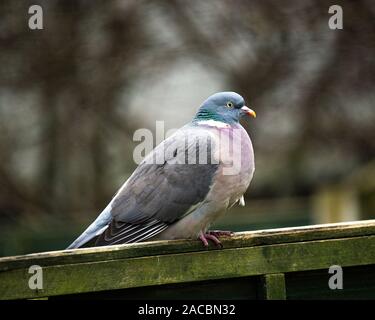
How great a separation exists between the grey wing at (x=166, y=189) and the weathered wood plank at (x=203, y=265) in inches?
46.8

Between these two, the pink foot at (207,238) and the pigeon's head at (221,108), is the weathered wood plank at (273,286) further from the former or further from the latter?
the pigeon's head at (221,108)

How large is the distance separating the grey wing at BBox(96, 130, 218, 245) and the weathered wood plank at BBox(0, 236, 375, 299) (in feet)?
3.90

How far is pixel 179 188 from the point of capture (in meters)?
3.78

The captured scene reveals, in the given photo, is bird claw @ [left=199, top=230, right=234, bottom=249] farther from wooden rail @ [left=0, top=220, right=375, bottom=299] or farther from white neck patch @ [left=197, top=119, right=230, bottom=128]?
white neck patch @ [left=197, top=119, right=230, bottom=128]

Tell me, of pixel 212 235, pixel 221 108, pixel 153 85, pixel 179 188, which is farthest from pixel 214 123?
pixel 153 85

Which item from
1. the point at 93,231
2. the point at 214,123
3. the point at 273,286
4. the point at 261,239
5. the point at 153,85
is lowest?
the point at 273,286

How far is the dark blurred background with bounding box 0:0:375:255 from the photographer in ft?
29.4

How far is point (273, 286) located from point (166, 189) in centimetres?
137

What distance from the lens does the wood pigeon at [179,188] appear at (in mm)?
3703

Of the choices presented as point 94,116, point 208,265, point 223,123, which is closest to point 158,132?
point 94,116

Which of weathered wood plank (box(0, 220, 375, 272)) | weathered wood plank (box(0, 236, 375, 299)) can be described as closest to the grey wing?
weathered wood plank (box(0, 220, 375, 272))

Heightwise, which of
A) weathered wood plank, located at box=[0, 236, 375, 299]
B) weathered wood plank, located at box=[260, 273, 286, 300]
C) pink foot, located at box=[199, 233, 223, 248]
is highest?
pink foot, located at box=[199, 233, 223, 248]

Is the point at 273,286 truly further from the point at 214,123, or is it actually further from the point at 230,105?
the point at 230,105

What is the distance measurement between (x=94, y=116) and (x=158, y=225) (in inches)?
215
